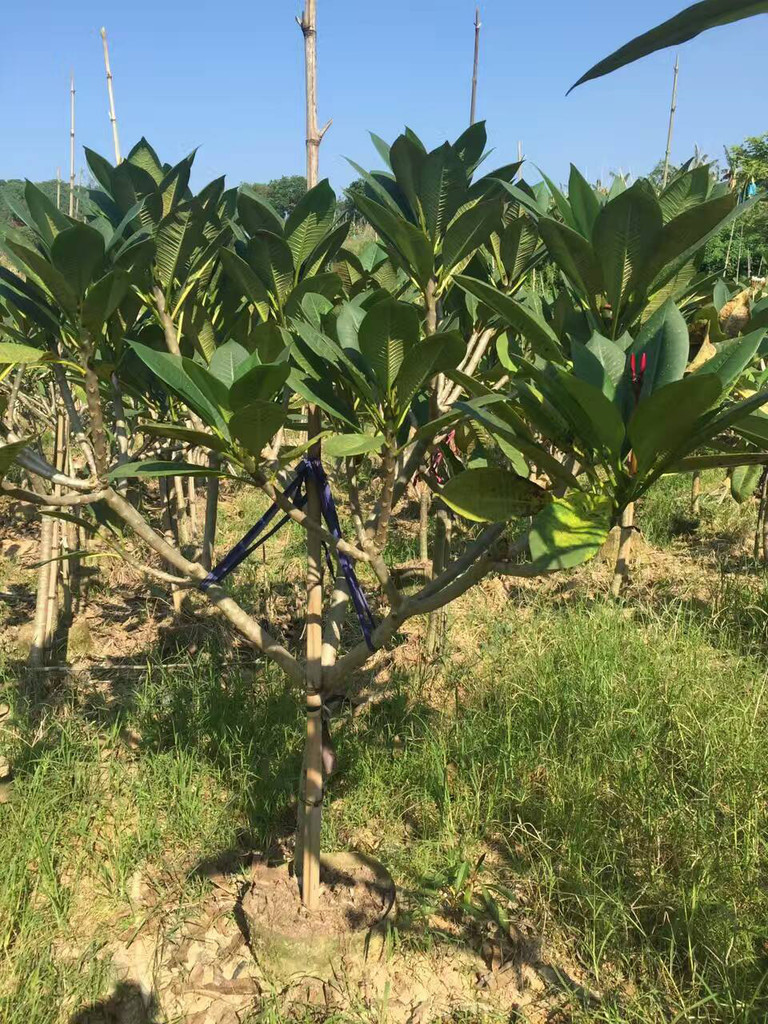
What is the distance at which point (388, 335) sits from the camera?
90cm

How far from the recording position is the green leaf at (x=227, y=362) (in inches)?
38.5

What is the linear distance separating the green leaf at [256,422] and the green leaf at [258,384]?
2 centimetres

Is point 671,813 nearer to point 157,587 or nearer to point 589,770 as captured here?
point 589,770

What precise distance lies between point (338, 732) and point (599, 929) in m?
0.84

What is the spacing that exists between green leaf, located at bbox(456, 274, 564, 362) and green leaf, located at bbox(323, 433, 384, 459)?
0.68ft

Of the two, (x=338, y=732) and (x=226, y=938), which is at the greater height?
(x=338, y=732)

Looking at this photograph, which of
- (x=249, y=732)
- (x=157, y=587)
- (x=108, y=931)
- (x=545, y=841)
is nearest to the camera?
(x=108, y=931)

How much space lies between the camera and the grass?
1471mm

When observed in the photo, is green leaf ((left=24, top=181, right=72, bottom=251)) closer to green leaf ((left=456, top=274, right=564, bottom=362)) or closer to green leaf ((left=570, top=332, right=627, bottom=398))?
green leaf ((left=456, top=274, right=564, bottom=362))

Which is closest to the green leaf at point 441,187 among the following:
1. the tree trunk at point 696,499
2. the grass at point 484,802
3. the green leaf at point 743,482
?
the green leaf at point 743,482

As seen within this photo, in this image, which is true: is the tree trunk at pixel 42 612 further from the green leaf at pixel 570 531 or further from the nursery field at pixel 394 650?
the green leaf at pixel 570 531

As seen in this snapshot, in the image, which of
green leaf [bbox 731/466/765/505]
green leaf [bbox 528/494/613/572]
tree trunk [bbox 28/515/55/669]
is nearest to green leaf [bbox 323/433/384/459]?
green leaf [bbox 528/494/613/572]

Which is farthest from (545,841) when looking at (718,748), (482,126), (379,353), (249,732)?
(482,126)

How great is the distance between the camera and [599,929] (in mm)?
1531
